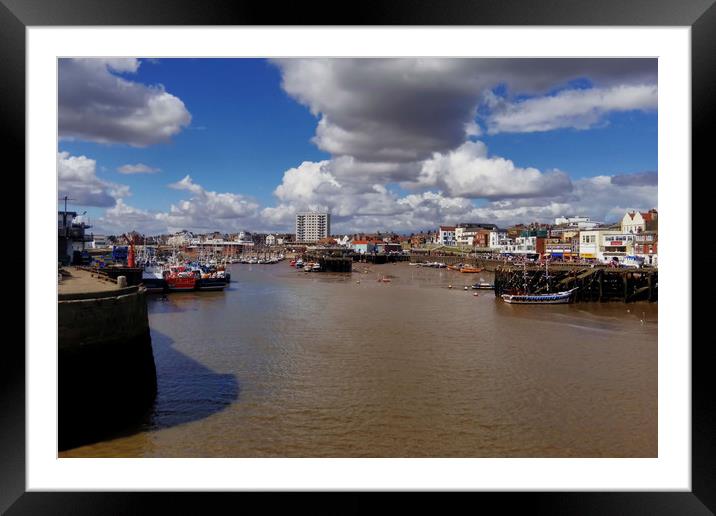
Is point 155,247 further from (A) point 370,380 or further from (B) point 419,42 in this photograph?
(B) point 419,42

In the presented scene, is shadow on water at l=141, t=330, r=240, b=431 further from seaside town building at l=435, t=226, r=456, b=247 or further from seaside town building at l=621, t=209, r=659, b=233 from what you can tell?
seaside town building at l=435, t=226, r=456, b=247

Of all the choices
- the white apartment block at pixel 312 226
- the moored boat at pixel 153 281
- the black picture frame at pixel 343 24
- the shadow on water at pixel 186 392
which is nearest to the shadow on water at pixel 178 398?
the shadow on water at pixel 186 392

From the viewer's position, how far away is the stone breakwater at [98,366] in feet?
13.7

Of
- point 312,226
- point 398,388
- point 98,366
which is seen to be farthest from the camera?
point 312,226

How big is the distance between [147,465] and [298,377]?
3.73 metres

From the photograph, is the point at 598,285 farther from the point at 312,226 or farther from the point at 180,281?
the point at 312,226

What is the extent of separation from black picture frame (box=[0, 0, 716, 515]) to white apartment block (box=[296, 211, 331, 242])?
55631 mm

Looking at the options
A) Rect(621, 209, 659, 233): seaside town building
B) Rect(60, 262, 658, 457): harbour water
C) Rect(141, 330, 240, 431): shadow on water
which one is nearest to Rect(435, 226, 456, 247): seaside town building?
Rect(621, 209, 659, 233): seaside town building

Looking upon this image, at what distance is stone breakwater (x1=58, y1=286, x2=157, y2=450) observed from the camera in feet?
13.7

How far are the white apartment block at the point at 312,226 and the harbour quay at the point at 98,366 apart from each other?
175 ft

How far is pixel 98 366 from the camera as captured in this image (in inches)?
175

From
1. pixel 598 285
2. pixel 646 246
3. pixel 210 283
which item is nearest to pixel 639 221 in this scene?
pixel 646 246

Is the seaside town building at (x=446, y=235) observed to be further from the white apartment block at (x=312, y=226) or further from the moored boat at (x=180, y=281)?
the moored boat at (x=180, y=281)

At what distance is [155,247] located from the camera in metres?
33.7
